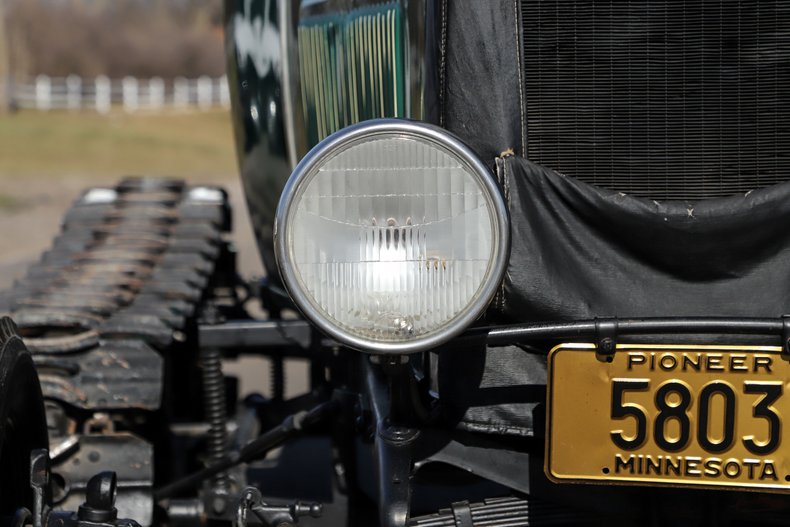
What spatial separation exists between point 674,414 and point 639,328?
0.19 metres

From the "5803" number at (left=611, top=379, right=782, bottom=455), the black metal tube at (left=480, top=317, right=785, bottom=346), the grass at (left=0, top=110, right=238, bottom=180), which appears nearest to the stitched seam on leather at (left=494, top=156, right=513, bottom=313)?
the black metal tube at (left=480, top=317, right=785, bottom=346)

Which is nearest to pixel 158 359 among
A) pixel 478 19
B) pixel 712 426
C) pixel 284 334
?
pixel 284 334

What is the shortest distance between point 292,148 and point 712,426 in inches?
67.0

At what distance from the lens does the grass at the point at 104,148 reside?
20.0 meters

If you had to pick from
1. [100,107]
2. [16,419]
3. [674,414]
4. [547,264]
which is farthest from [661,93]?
[100,107]

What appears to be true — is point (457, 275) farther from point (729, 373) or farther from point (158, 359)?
point (158, 359)

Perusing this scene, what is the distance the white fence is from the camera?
110ft

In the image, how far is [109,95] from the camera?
3462 centimetres

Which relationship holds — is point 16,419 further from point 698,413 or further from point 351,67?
point 698,413

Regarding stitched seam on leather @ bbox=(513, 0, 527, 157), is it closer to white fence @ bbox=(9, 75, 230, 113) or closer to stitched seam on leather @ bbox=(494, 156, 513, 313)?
stitched seam on leather @ bbox=(494, 156, 513, 313)

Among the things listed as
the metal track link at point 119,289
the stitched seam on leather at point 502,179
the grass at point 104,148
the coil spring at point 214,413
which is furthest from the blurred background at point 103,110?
the stitched seam on leather at point 502,179

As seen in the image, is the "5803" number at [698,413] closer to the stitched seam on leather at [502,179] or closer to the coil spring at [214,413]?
the stitched seam on leather at [502,179]

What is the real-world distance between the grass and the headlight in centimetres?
1370

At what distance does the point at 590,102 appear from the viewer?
2676mm
